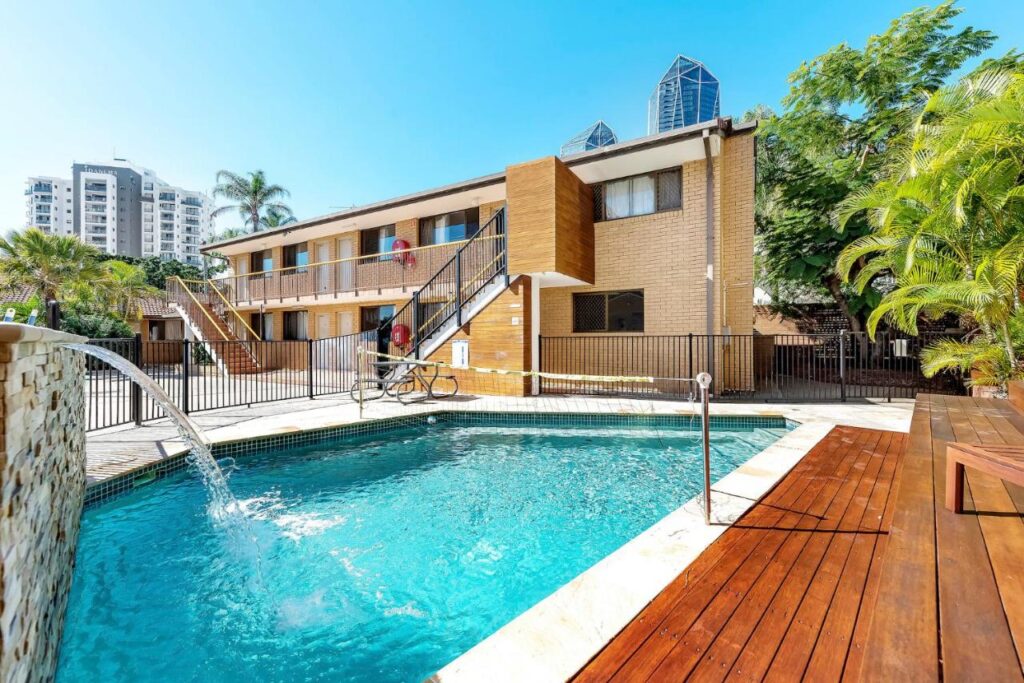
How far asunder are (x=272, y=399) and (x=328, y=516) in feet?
22.5

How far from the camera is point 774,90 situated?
1508 cm

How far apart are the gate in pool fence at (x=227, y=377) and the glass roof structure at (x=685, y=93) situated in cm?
5247

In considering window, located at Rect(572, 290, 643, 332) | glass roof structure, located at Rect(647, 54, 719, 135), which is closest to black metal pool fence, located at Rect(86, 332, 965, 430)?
window, located at Rect(572, 290, 643, 332)

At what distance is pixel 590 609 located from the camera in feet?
7.38

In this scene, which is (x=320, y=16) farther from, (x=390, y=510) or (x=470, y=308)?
(x=390, y=510)

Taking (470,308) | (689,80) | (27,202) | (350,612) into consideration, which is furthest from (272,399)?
(27,202)

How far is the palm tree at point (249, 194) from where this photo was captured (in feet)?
94.3

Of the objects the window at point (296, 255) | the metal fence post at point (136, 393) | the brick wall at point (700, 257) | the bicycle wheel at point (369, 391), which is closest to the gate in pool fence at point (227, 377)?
the metal fence post at point (136, 393)

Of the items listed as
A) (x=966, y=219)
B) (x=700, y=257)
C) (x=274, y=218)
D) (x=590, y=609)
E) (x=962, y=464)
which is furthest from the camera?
(x=274, y=218)

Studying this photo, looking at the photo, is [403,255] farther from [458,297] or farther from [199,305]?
Answer: [199,305]

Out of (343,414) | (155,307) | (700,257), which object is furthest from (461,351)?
(155,307)

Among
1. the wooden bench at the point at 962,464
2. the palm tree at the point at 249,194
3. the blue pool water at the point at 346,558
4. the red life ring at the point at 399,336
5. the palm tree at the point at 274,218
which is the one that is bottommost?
the blue pool water at the point at 346,558

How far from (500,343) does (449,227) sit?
239 inches

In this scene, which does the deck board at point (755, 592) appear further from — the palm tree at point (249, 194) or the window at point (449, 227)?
the palm tree at point (249, 194)
